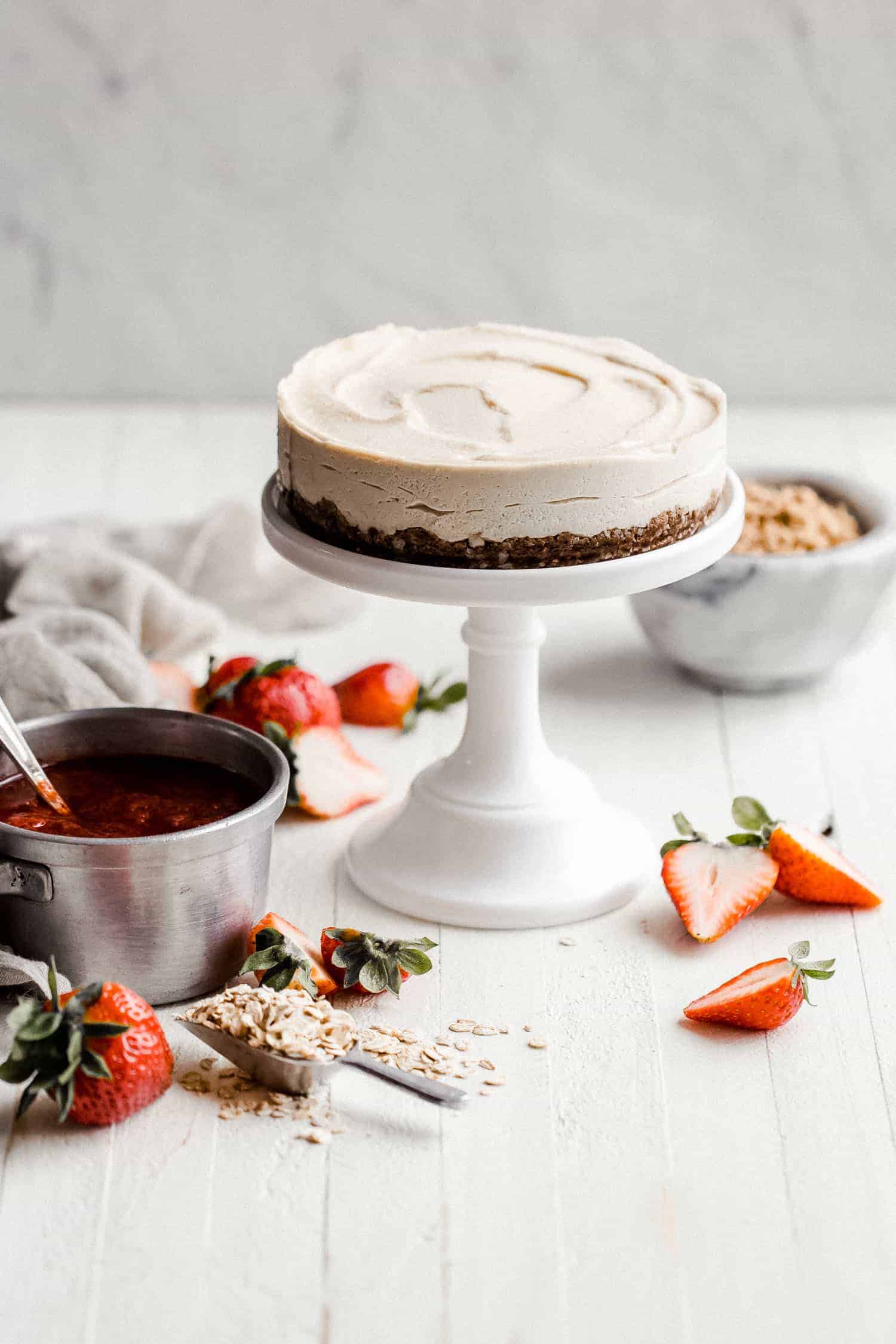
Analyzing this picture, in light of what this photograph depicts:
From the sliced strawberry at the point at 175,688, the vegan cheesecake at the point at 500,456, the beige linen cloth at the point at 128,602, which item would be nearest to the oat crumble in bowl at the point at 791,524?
the vegan cheesecake at the point at 500,456

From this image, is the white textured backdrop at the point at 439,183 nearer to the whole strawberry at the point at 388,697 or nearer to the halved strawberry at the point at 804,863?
the whole strawberry at the point at 388,697

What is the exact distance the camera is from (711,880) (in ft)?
6.76

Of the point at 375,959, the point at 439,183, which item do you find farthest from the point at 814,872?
the point at 439,183

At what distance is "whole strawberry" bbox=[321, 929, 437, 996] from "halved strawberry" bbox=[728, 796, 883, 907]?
47cm

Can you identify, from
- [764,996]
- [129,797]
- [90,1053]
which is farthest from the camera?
[129,797]

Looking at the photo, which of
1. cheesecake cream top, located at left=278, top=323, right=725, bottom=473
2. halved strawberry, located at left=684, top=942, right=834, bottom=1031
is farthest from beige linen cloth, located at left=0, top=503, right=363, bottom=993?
halved strawberry, located at left=684, top=942, right=834, bottom=1031

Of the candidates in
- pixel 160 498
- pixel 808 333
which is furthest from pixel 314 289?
pixel 808 333

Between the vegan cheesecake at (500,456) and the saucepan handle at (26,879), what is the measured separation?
1.63ft

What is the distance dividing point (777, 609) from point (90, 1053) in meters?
1.36

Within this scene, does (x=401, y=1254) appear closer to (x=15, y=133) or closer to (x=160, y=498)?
(x=160, y=498)

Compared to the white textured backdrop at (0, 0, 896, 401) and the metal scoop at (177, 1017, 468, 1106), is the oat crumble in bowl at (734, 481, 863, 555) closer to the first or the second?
the metal scoop at (177, 1017, 468, 1106)

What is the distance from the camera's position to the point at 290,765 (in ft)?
7.59

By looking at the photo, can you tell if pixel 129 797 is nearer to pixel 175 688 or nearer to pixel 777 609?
pixel 175 688

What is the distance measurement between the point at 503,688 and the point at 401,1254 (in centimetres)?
76
